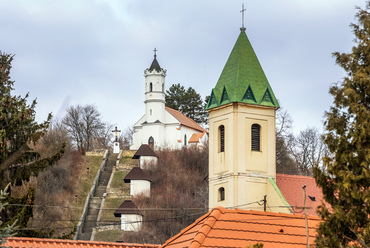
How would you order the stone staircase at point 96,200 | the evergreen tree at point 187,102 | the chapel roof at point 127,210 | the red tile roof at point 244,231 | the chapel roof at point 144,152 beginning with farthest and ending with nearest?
1. the evergreen tree at point 187,102
2. the chapel roof at point 144,152
3. the chapel roof at point 127,210
4. the stone staircase at point 96,200
5. the red tile roof at point 244,231

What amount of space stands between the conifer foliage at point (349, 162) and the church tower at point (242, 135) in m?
23.4

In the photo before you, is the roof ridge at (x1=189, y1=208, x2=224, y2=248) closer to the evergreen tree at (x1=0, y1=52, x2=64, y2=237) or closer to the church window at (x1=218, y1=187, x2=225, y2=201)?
the evergreen tree at (x1=0, y1=52, x2=64, y2=237)

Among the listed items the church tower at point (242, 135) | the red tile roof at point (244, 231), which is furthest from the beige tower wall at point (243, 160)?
the red tile roof at point (244, 231)

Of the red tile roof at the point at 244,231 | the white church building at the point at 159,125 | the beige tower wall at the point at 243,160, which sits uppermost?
the white church building at the point at 159,125

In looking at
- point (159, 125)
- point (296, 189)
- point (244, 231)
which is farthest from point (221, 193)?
point (159, 125)

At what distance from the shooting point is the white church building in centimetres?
9212

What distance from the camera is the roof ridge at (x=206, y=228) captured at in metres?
18.4

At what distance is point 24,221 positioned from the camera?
25031mm

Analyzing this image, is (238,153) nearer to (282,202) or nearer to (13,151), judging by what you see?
(282,202)

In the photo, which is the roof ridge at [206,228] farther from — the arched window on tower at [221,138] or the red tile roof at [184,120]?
the red tile roof at [184,120]

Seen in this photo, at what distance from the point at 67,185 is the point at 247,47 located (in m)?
39.6

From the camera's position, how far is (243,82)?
3969 cm

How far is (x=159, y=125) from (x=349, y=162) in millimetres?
78642

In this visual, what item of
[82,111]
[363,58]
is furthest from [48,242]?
[82,111]
